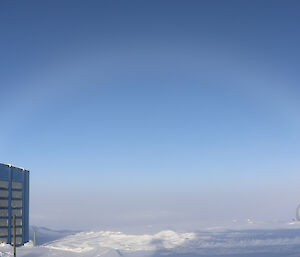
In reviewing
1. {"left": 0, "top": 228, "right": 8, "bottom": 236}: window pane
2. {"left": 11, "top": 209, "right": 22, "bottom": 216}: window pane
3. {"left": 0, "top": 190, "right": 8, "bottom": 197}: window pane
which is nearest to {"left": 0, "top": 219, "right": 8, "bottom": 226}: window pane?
{"left": 0, "top": 228, "right": 8, "bottom": 236}: window pane

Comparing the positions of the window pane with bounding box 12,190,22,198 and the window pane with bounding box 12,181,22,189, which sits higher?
the window pane with bounding box 12,181,22,189

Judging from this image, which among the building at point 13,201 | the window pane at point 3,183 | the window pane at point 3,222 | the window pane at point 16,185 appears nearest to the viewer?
the window pane at point 3,222

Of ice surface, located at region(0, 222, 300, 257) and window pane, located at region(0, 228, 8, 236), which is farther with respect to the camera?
window pane, located at region(0, 228, 8, 236)

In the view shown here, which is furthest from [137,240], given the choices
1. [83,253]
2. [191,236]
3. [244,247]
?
[244,247]

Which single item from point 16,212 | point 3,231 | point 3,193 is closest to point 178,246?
point 16,212

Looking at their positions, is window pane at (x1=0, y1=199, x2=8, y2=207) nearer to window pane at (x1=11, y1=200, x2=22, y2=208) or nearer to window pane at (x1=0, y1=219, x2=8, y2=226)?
window pane at (x1=11, y1=200, x2=22, y2=208)

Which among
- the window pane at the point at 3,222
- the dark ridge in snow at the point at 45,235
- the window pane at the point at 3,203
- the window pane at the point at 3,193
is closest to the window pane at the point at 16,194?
the window pane at the point at 3,193

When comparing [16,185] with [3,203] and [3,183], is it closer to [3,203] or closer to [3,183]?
[3,183]

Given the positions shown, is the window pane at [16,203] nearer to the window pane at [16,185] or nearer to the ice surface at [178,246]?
the window pane at [16,185]
